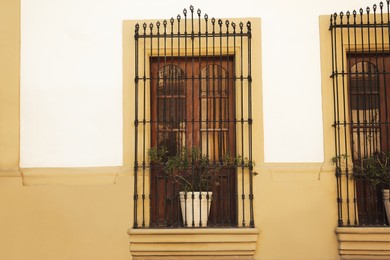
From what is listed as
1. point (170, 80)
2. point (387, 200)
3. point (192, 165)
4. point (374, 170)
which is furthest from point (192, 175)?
point (387, 200)

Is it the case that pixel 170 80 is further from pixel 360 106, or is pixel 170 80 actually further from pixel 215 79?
pixel 360 106

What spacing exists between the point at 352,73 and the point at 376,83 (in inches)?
16.1

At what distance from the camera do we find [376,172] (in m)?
6.16

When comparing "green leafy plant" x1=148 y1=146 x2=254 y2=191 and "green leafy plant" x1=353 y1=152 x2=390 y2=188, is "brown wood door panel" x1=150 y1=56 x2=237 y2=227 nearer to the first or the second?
"green leafy plant" x1=148 y1=146 x2=254 y2=191

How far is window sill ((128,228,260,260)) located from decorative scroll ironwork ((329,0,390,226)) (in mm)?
1031

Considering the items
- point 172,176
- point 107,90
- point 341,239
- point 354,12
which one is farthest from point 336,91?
point 107,90

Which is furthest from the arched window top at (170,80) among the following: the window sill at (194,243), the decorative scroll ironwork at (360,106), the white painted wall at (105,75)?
the decorative scroll ironwork at (360,106)

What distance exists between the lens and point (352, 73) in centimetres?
622

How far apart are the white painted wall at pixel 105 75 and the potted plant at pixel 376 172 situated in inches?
17.1

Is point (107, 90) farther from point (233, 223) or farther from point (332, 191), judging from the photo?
point (332, 191)

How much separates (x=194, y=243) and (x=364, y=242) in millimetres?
1699

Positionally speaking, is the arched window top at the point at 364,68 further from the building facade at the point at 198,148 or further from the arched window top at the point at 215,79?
the arched window top at the point at 215,79

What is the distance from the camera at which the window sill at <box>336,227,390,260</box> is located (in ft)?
19.8

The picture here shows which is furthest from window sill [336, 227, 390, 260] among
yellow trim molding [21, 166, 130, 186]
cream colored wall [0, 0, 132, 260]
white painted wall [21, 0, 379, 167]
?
yellow trim molding [21, 166, 130, 186]
